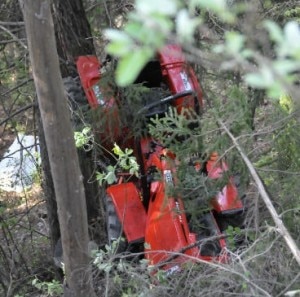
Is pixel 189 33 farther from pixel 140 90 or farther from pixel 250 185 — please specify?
pixel 140 90

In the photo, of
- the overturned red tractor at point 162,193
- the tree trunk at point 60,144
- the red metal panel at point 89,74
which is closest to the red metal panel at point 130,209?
the overturned red tractor at point 162,193

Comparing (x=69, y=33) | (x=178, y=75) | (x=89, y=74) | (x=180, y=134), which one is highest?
(x=69, y=33)

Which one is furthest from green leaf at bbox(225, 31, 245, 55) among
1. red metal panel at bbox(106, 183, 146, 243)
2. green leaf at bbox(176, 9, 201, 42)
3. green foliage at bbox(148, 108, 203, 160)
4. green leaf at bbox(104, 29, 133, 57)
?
red metal panel at bbox(106, 183, 146, 243)

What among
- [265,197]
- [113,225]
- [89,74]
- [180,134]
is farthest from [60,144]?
[89,74]

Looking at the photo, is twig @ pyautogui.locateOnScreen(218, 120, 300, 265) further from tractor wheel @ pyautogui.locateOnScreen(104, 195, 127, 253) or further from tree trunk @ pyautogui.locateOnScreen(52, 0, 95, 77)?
tree trunk @ pyautogui.locateOnScreen(52, 0, 95, 77)

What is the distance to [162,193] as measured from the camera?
4922 mm

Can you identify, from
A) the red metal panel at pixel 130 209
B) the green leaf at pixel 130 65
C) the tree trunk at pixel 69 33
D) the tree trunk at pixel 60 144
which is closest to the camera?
the green leaf at pixel 130 65

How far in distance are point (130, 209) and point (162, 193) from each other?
58 centimetres

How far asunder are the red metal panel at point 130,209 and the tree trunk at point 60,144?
3.22 ft

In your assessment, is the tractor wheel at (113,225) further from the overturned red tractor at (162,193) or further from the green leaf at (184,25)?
the green leaf at (184,25)

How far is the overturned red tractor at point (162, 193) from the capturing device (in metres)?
4.50

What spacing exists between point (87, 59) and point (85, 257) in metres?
2.36

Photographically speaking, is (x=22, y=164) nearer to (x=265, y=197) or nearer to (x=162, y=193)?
(x=162, y=193)

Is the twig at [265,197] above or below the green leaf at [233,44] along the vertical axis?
below
